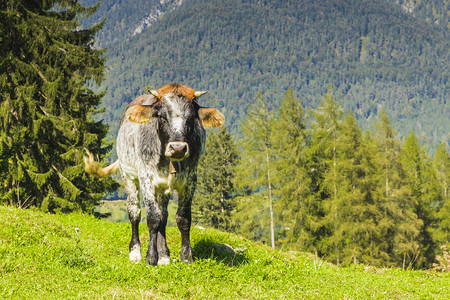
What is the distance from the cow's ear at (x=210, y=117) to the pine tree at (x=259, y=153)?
33122 mm

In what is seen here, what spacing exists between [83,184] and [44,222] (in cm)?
1723

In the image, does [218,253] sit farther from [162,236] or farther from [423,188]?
[423,188]

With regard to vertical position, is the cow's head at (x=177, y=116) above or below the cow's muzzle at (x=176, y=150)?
above

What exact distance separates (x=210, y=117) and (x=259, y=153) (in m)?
33.9

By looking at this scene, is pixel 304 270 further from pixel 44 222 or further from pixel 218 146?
pixel 218 146

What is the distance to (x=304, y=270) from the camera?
7691 mm

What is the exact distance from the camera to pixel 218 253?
8.42m

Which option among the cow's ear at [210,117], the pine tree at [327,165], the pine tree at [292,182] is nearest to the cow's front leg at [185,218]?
the cow's ear at [210,117]

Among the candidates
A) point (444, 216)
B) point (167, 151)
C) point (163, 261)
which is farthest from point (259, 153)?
point (167, 151)

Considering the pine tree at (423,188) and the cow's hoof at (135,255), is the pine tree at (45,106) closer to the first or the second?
the cow's hoof at (135,255)

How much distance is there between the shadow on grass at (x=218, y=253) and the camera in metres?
8.09

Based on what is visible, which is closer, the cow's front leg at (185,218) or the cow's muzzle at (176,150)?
the cow's muzzle at (176,150)

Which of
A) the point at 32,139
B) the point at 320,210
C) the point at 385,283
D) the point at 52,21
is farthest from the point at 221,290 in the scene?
the point at 320,210

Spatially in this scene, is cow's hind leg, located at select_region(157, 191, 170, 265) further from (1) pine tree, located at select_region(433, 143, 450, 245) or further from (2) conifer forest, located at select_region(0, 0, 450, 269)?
(1) pine tree, located at select_region(433, 143, 450, 245)
